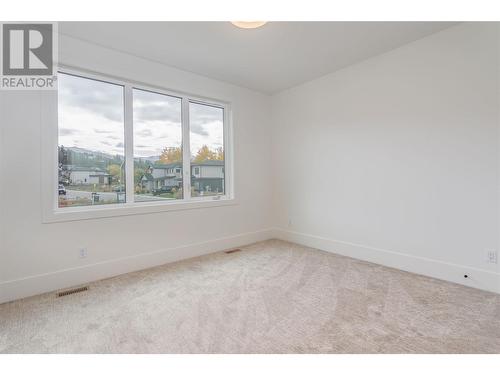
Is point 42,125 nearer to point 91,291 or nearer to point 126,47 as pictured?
point 126,47

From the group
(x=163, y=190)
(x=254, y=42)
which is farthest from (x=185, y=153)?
(x=254, y=42)

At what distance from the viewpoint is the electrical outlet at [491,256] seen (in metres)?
2.46

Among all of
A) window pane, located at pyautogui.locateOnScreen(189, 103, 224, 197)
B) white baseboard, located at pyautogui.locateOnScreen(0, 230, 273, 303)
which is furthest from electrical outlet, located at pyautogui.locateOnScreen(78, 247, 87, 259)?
window pane, located at pyautogui.locateOnScreen(189, 103, 224, 197)

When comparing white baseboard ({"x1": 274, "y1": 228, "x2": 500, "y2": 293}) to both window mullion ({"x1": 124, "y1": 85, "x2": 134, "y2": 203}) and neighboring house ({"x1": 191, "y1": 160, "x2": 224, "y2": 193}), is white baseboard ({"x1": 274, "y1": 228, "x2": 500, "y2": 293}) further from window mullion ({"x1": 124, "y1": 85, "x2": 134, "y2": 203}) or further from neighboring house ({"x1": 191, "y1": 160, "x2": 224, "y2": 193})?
window mullion ({"x1": 124, "y1": 85, "x2": 134, "y2": 203})

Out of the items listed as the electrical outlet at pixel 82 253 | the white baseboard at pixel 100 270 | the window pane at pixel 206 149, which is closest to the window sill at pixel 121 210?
the window pane at pixel 206 149

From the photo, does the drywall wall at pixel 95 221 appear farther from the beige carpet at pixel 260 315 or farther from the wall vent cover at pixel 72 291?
the beige carpet at pixel 260 315

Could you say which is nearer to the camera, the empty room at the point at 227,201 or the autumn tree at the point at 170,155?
the empty room at the point at 227,201

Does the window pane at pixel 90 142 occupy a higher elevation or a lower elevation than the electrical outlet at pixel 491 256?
higher

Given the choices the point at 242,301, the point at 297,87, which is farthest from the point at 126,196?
the point at 297,87

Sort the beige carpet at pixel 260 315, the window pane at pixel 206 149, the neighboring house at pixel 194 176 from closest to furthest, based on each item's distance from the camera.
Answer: the beige carpet at pixel 260 315
the neighboring house at pixel 194 176
the window pane at pixel 206 149

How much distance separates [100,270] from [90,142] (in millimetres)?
1498

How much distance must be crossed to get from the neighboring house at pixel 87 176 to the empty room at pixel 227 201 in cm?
2

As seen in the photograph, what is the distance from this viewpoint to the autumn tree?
361cm

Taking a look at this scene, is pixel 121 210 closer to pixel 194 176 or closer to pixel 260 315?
pixel 194 176
